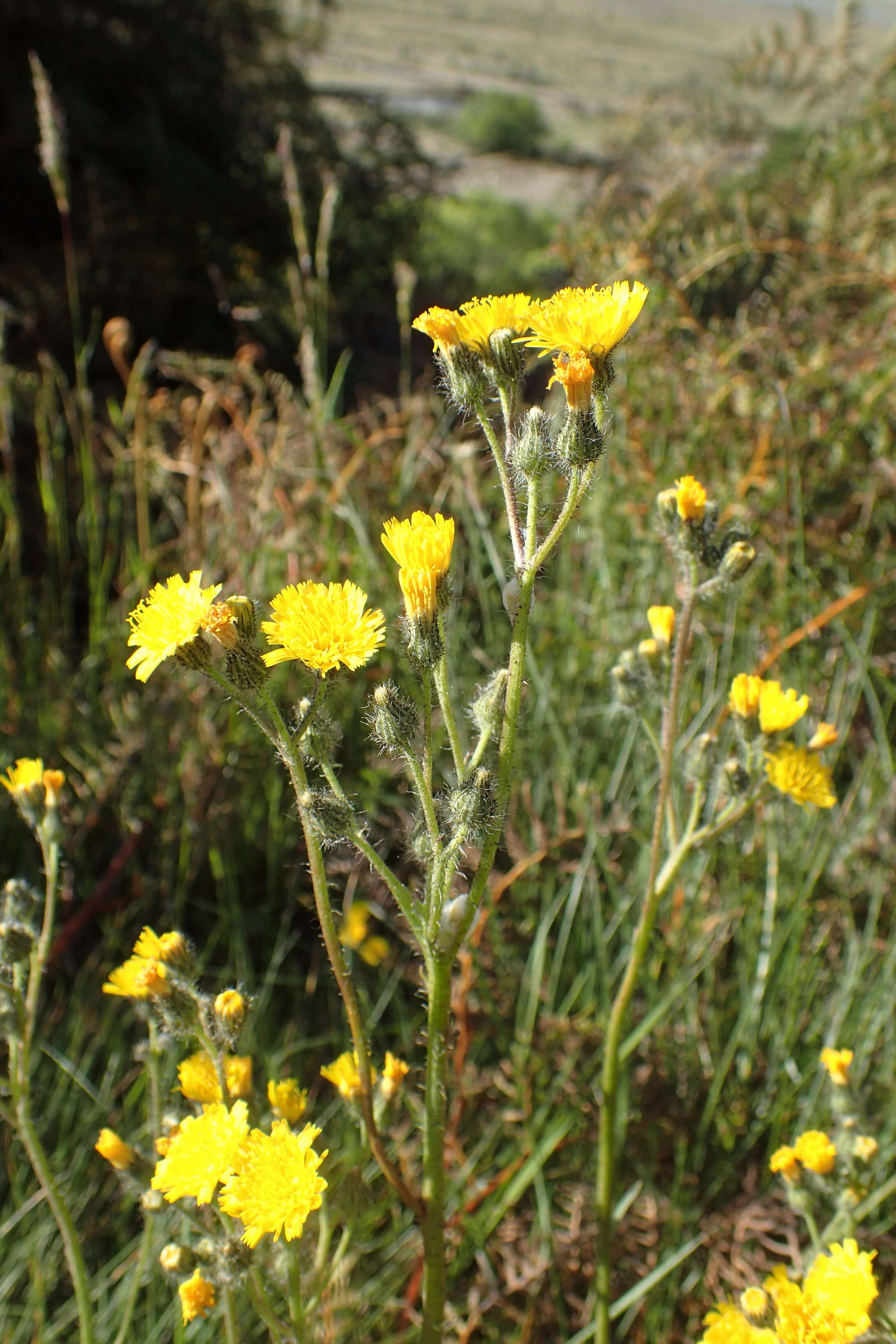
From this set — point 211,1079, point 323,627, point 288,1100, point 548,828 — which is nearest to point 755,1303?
point 288,1100

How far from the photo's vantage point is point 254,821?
2.43m

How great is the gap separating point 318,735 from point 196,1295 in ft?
2.24

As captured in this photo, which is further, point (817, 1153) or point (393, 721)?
point (817, 1153)

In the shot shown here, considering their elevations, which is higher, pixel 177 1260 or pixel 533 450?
pixel 533 450

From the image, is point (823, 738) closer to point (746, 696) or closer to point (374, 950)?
point (746, 696)

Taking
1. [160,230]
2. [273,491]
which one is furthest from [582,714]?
[160,230]

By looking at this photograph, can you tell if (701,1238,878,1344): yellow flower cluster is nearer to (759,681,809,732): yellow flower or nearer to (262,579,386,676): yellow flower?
(759,681,809,732): yellow flower

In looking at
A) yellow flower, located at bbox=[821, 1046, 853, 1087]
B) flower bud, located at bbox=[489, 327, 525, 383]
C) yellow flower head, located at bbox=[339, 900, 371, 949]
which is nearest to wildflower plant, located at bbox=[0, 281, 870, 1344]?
flower bud, located at bbox=[489, 327, 525, 383]

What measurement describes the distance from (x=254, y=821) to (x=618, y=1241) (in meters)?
1.25

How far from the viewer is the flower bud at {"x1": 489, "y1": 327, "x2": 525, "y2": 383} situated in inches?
40.5

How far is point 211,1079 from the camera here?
1.19 metres

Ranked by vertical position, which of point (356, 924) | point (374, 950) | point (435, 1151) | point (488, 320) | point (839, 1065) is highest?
point (488, 320)

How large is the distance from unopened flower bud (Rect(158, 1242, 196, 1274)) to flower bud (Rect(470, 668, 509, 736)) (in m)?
0.72

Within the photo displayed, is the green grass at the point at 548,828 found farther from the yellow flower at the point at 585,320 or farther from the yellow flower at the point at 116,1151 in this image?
the yellow flower at the point at 585,320
